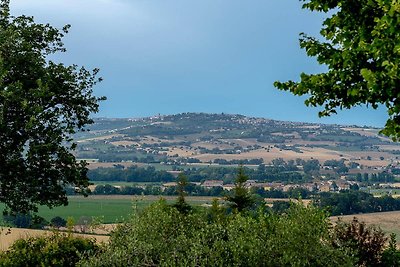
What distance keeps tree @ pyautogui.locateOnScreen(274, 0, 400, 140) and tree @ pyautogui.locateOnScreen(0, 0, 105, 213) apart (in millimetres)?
11486

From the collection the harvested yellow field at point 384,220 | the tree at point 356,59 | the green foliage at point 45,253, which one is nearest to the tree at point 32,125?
the green foliage at point 45,253

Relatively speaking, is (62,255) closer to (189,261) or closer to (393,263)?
(189,261)

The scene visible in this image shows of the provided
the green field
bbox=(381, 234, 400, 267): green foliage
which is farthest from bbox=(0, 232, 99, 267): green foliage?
the green field

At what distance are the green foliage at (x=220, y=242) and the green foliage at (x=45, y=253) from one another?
4989 mm

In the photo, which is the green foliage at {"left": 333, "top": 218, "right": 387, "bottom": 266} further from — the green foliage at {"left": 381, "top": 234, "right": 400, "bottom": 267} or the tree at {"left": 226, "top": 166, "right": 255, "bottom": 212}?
the tree at {"left": 226, "top": 166, "right": 255, "bottom": 212}

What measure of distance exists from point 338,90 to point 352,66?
132 cm

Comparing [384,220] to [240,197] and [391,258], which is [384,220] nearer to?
[240,197]

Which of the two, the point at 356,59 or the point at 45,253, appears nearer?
the point at 356,59

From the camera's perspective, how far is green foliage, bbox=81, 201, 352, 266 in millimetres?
19938

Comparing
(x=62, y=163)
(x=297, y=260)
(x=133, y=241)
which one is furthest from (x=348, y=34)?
(x=62, y=163)

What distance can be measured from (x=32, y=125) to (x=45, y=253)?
6936mm

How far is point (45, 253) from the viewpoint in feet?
90.0

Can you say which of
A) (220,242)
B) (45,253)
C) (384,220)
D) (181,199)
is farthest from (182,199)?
(384,220)

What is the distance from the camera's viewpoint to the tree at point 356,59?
1393 cm
